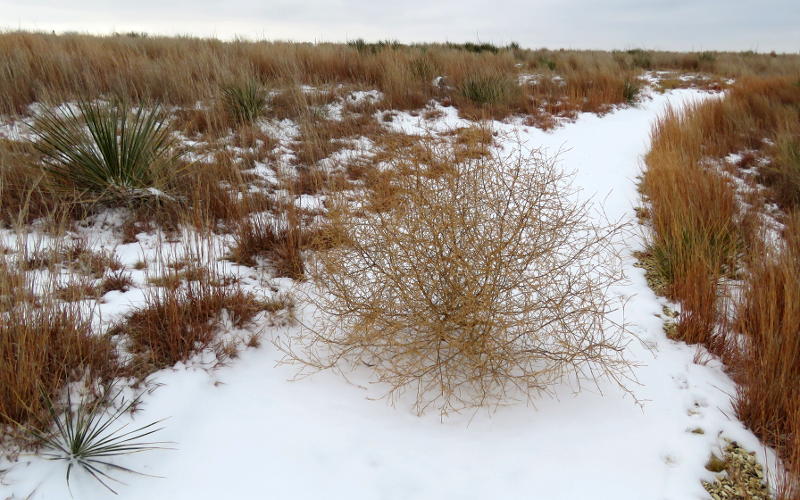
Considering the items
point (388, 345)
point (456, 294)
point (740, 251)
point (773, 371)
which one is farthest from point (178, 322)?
A: point (740, 251)

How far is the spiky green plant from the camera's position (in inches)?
222

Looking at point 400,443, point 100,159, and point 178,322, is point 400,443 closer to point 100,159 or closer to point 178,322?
point 178,322

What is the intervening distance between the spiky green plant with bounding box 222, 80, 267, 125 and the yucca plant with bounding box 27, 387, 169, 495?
430 cm

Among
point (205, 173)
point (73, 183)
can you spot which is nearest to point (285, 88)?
point (205, 173)

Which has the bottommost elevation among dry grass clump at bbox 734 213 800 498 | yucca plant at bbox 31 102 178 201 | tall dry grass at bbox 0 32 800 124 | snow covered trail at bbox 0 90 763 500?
snow covered trail at bbox 0 90 763 500

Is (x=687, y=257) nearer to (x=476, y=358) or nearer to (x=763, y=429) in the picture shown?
(x=763, y=429)

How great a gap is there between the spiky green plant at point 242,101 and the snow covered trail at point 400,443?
158 inches

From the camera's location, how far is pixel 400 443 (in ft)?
6.51

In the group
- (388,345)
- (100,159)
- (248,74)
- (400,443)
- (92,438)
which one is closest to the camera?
(92,438)

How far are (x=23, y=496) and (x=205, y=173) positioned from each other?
2.93m

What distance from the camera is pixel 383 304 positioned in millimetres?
2182

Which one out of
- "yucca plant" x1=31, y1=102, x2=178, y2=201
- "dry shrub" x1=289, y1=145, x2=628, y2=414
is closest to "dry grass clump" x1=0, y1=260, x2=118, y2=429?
"dry shrub" x1=289, y1=145, x2=628, y2=414

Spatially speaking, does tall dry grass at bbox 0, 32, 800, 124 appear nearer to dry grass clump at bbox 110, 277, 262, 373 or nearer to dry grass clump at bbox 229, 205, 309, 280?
dry grass clump at bbox 229, 205, 309, 280

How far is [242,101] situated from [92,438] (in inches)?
189
